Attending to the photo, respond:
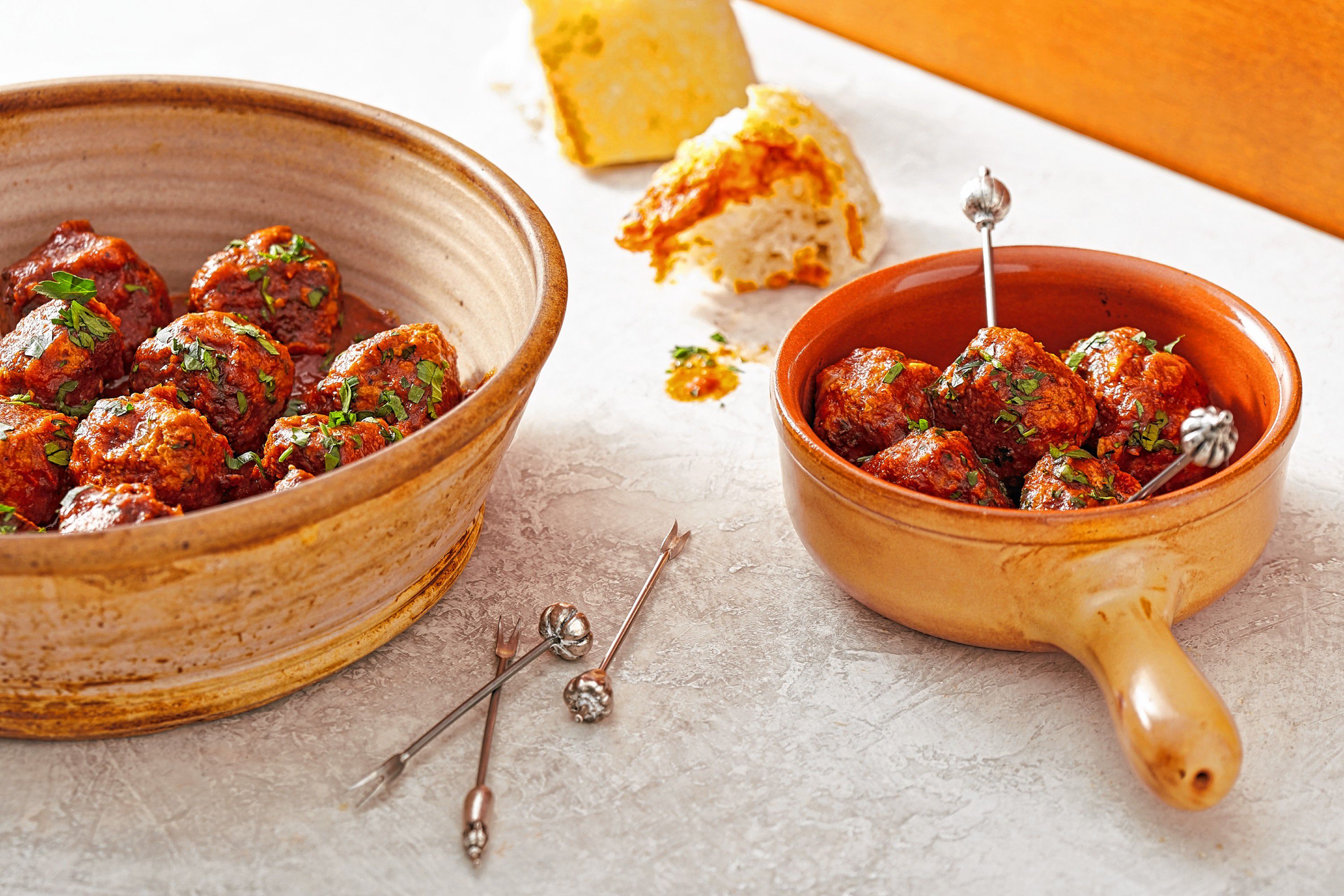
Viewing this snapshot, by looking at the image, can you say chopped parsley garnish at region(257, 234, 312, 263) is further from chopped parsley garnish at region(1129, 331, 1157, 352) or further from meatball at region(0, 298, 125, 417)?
chopped parsley garnish at region(1129, 331, 1157, 352)

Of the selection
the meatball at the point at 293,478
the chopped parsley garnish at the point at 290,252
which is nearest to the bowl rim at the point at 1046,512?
the meatball at the point at 293,478

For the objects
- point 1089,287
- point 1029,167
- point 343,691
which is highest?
point 1089,287

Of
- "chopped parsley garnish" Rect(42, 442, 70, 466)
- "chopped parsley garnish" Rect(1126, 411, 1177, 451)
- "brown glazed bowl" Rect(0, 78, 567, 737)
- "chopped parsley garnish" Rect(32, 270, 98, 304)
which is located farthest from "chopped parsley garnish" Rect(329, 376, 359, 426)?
"chopped parsley garnish" Rect(1126, 411, 1177, 451)

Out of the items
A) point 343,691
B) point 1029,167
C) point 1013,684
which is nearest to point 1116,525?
point 1013,684

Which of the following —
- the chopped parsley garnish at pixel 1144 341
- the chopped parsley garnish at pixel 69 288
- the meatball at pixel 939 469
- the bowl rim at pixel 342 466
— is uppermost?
the bowl rim at pixel 342 466

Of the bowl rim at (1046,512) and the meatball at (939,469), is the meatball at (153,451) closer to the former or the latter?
the bowl rim at (1046,512)

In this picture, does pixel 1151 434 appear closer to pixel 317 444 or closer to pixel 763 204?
pixel 763 204

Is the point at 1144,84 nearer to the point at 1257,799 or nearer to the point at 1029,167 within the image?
the point at 1029,167
